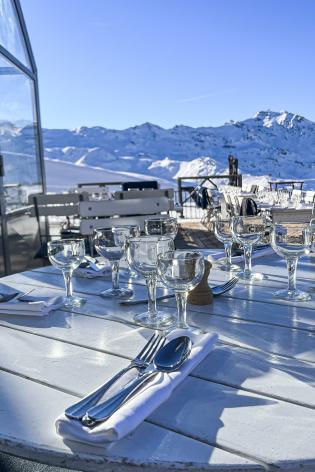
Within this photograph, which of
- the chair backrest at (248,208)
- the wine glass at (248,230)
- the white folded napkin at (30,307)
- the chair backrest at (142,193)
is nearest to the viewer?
the white folded napkin at (30,307)

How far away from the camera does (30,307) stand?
102 centimetres

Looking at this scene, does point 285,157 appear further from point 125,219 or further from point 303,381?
point 303,381

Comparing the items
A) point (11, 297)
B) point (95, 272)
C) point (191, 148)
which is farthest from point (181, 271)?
point (191, 148)

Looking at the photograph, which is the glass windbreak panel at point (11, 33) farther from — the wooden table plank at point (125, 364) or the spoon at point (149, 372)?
the spoon at point (149, 372)

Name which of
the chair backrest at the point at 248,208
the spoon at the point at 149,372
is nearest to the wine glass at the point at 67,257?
the spoon at the point at 149,372

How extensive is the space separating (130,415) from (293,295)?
27.1 inches

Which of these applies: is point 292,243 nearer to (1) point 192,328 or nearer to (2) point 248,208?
(1) point 192,328

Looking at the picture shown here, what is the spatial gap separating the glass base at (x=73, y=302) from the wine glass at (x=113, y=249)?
0.23 ft

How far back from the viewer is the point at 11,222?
4145 mm

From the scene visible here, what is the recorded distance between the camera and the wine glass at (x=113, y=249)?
119 centimetres

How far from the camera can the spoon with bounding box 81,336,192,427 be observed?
52 cm

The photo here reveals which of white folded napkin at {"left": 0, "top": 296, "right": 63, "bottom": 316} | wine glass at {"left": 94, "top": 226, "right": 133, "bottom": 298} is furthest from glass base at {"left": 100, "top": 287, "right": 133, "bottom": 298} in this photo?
white folded napkin at {"left": 0, "top": 296, "right": 63, "bottom": 316}

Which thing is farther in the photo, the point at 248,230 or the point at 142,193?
the point at 142,193

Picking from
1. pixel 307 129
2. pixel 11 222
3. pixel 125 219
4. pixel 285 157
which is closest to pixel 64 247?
pixel 125 219
